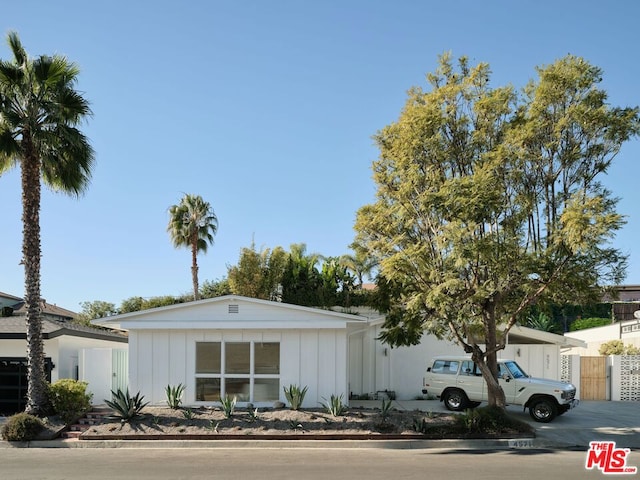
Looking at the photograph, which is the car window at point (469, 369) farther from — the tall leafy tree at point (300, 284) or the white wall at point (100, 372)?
the tall leafy tree at point (300, 284)

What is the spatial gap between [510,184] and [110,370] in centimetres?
1322

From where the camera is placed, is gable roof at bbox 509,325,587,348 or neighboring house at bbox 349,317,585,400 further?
neighboring house at bbox 349,317,585,400

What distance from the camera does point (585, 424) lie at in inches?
688

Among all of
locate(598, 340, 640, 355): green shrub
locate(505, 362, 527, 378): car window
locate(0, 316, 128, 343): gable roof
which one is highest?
locate(0, 316, 128, 343): gable roof

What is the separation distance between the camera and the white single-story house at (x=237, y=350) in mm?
18203

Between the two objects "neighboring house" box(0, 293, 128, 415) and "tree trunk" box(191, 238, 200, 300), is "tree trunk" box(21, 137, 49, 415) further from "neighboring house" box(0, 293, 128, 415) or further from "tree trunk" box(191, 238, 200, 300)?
"tree trunk" box(191, 238, 200, 300)

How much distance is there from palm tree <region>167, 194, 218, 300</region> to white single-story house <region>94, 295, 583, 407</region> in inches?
798

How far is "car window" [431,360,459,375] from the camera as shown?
1992cm

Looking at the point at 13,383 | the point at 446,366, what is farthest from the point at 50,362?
the point at 446,366

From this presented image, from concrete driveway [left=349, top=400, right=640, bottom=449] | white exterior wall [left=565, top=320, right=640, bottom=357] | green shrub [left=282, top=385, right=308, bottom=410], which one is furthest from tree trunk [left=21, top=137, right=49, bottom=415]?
white exterior wall [left=565, top=320, right=640, bottom=357]

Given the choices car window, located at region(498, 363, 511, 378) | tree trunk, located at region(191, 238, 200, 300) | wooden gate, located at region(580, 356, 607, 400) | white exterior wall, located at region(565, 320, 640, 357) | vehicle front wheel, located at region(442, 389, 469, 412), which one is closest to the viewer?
car window, located at region(498, 363, 511, 378)

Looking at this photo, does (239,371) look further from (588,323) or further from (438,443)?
(588,323)

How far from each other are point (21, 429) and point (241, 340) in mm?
6018

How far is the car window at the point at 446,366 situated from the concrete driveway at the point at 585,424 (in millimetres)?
1191
